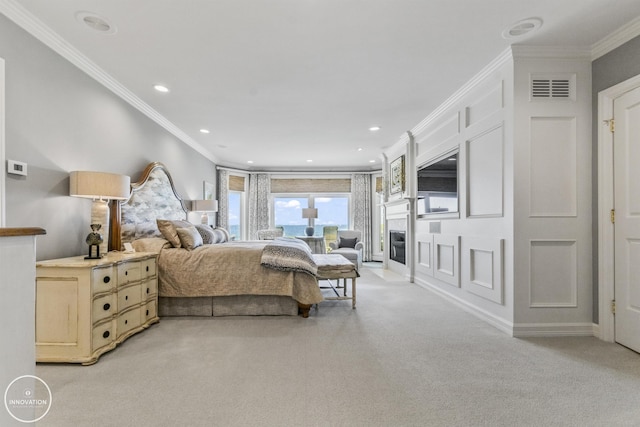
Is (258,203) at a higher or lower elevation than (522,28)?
lower

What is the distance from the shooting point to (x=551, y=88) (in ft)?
9.46

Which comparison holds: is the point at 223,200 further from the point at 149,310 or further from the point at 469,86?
the point at 469,86

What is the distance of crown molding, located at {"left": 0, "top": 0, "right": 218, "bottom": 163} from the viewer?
224 cm

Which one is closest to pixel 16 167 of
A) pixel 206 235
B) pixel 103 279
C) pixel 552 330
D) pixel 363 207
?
pixel 103 279

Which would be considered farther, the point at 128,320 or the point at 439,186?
the point at 439,186

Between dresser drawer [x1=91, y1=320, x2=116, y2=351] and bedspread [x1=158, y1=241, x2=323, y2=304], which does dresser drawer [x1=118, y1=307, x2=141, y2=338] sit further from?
bedspread [x1=158, y1=241, x2=323, y2=304]

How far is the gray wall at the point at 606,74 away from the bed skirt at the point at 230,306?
2.88m

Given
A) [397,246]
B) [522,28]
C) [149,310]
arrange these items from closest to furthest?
[522,28] < [149,310] < [397,246]

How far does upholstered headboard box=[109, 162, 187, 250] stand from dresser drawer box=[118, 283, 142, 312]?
0.58m

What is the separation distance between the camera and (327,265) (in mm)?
3699

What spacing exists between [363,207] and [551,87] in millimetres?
5703

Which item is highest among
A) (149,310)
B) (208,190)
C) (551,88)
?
(551,88)

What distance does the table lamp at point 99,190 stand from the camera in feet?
8.71

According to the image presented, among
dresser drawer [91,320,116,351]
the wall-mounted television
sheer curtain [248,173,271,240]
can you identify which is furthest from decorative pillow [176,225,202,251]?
sheer curtain [248,173,271,240]
